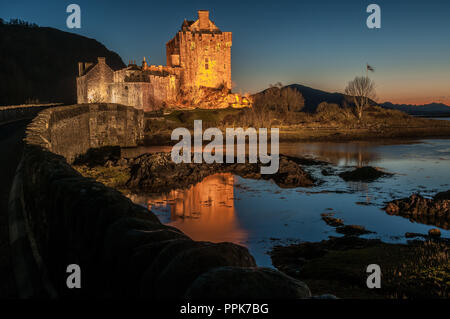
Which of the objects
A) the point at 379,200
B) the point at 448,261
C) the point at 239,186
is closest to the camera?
the point at 448,261

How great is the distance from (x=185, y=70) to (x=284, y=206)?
67.6 meters

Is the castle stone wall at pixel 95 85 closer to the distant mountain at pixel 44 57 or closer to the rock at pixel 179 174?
the distant mountain at pixel 44 57

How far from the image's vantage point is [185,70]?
86.5 meters

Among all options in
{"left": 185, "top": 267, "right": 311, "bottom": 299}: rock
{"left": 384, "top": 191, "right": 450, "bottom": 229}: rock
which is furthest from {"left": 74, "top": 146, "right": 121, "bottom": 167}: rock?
{"left": 185, "top": 267, "right": 311, "bottom": 299}: rock

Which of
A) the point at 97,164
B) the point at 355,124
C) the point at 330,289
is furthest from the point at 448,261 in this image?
the point at 355,124

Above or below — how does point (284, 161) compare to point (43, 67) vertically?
below

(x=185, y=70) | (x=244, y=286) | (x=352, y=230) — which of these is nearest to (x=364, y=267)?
(x=352, y=230)

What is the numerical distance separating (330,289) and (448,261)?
143 inches

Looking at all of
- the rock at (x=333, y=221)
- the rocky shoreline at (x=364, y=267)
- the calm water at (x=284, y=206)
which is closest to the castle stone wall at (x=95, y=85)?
the calm water at (x=284, y=206)

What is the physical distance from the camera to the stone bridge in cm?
266

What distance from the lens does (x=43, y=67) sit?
12488cm

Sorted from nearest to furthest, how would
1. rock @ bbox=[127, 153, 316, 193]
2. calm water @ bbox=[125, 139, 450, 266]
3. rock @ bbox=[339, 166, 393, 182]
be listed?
calm water @ bbox=[125, 139, 450, 266]
rock @ bbox=[127, 153, 316, 193]
rock @ bbox=[339, 166, 393, 182]

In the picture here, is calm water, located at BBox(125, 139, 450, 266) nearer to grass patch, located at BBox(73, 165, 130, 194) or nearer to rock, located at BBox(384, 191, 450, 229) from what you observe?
rock, located at BBox(384, 191, 450, 229)
